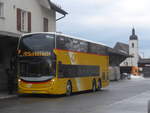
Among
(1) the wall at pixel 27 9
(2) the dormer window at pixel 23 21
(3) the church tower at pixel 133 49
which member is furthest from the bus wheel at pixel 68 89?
(3) the church tower at pixel 133 49

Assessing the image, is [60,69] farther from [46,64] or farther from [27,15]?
[27,15]

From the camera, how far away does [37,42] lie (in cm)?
2464

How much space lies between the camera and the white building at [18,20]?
2903 cm

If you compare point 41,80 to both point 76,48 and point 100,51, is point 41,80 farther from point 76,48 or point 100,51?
point 100,51

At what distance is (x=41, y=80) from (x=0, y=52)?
23.8 feet

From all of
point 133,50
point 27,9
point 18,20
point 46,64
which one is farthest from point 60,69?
point 133,50

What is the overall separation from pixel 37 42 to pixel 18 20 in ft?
21.5

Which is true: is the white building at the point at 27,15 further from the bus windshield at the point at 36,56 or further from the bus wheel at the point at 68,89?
the bus wheel at the point at 68,89

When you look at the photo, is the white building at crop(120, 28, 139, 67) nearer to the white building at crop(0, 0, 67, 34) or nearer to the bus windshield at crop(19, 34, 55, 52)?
the white building at crop(0, 0, 67, 34)

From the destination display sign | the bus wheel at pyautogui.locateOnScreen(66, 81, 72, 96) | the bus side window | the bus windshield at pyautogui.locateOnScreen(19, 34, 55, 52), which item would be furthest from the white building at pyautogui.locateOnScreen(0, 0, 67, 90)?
the bus wheel at pyautogui.locateOnScreen(66, 81, 72, 96)

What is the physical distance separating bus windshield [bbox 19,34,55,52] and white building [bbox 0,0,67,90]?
31.3 inches

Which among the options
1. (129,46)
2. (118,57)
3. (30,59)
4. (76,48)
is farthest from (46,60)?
(129,46)

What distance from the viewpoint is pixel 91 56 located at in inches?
1182

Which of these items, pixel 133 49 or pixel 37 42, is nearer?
pixel 37 42
